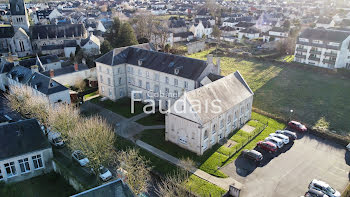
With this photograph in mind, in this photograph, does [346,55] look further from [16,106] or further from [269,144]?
[16,106]

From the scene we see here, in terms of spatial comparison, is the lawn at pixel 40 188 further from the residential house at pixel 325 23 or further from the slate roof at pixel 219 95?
the residential house at pixel 325 23

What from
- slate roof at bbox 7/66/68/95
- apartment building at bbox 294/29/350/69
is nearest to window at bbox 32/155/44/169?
slate roof at bbox 7/66/68/95

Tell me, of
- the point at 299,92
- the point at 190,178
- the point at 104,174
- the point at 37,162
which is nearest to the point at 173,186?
the point at 190,178

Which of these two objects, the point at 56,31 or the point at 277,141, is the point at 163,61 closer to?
the point at 277,141

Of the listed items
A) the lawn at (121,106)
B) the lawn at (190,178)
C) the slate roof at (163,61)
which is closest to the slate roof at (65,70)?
the lawn at (121,106)

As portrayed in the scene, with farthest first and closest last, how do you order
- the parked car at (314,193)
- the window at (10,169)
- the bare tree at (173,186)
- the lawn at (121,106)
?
1. the lawn at (121,106)
2. the window at (10,169)
3. the parked car at (314,193)
4. the bare tree at (173,186)

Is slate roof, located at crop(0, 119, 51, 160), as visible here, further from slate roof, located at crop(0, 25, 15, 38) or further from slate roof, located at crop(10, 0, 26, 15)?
slate roof, located at crop(10, 0, 26, 15)
